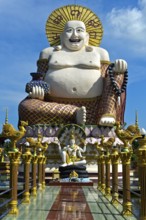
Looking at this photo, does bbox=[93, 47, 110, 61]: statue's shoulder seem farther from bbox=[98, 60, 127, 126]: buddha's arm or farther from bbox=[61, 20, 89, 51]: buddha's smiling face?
bbox=[98, 60, 127, 126]: buddha's arm

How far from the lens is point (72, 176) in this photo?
12.8 metres

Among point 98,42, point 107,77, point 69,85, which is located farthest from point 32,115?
point 98,42

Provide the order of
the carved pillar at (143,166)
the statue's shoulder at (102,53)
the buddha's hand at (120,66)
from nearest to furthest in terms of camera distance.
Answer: the carved pillar at (143,166) → the buddha's hand at (120,66) → the statue's shoulder at (102,53)

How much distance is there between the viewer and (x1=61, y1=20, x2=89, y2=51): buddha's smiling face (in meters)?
18.1

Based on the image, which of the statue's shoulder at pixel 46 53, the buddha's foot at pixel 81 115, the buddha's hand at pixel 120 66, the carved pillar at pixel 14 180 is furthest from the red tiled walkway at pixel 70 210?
Result: the statue's shoulder at pixel 46 53

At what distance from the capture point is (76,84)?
17.3 m

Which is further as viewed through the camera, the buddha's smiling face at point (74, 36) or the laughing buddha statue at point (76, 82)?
the buddha's smiling face at point (74, 36)

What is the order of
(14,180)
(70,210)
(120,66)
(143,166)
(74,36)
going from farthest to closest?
(74,36), (120,66), (70,210), (14,180), (143,166)

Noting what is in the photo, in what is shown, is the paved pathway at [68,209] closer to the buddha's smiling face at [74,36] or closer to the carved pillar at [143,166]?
the carved pillar at [143,166]

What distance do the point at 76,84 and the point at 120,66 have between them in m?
2.03

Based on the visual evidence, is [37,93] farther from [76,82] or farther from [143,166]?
[143,166]

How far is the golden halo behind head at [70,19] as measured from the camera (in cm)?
1930

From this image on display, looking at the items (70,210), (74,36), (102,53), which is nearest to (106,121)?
(102,53)

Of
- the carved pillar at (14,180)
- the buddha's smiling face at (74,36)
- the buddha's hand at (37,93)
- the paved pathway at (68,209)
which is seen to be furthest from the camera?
the buddha's smiling face at (74,36)
